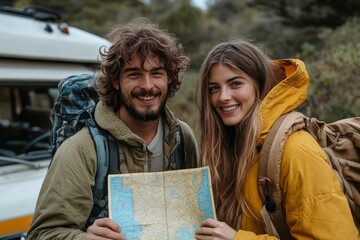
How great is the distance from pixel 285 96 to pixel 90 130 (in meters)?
0.94

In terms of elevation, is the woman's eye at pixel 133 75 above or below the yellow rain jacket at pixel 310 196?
above

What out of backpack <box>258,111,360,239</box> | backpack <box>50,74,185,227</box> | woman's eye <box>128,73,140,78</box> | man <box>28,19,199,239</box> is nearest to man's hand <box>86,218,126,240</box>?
man <box>28,19,199,239</box>

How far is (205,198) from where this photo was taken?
2025 millimetres

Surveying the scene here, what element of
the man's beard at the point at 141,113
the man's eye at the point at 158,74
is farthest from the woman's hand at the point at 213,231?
the man's eye at the point at 158,74

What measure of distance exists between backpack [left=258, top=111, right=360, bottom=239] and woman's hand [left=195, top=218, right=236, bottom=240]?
167mm

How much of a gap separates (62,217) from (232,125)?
3.02 ft

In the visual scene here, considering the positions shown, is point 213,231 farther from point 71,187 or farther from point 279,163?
point 71,187

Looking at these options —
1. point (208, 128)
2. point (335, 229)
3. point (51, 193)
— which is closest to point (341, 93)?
point (208, 128)

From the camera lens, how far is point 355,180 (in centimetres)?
188

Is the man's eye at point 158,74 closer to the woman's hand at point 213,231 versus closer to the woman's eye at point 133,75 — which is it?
the woman's eye at point 133,75

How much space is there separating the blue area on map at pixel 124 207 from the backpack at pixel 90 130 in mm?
118

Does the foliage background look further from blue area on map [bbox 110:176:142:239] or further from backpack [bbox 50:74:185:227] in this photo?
blue area on map [bbox 110:176:142:239]

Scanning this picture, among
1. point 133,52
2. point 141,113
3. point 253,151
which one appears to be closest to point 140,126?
point 141,113

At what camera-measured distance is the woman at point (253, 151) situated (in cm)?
173
